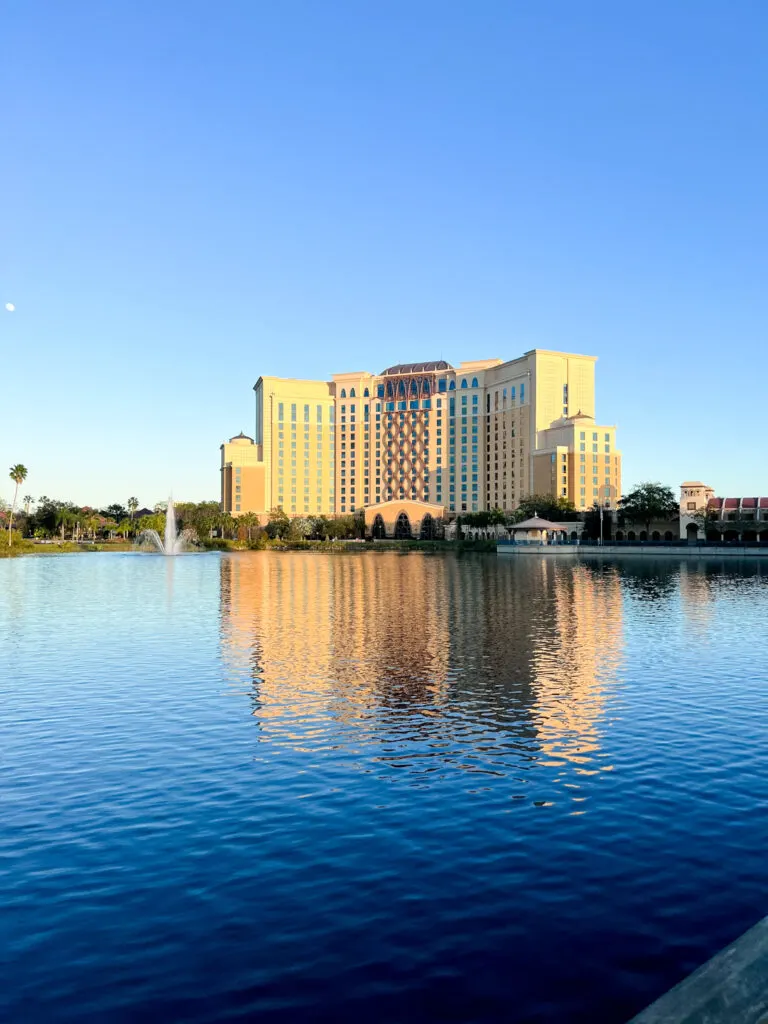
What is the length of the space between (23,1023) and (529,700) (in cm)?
1772

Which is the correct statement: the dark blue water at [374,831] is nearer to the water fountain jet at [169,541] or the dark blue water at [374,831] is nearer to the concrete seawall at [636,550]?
the concrete seawall at [636,550]

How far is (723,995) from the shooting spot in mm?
6188

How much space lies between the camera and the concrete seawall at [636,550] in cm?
14388

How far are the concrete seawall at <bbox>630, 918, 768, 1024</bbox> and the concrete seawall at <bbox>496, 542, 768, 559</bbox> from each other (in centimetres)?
14675

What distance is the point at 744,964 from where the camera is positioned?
6.60 metres

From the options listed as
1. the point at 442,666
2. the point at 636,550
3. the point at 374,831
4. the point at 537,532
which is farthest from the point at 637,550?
the point at 374,831

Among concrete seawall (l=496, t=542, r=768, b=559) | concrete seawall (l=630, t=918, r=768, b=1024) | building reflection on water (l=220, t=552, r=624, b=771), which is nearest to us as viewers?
concrete seawall (l=630, t=918, r=768, b=1024)

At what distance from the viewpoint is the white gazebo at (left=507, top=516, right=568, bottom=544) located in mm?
169875

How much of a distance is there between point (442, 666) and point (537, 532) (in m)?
154

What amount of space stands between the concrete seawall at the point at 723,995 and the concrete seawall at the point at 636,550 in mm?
146748

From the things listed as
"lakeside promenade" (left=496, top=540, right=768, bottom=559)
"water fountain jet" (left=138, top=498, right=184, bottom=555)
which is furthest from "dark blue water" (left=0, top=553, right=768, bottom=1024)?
"water fountain jet" (left=138, top=498, right=184, bottom=555)

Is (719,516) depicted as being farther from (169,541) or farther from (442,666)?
(442,666)

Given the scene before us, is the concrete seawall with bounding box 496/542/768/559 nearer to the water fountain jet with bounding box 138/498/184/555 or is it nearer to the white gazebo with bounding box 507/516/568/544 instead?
the white gazebo with bounding box 507/516/568/544

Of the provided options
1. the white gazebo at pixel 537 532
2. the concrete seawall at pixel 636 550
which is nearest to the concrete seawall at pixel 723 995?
the concrete seawall at pixel 636 550
